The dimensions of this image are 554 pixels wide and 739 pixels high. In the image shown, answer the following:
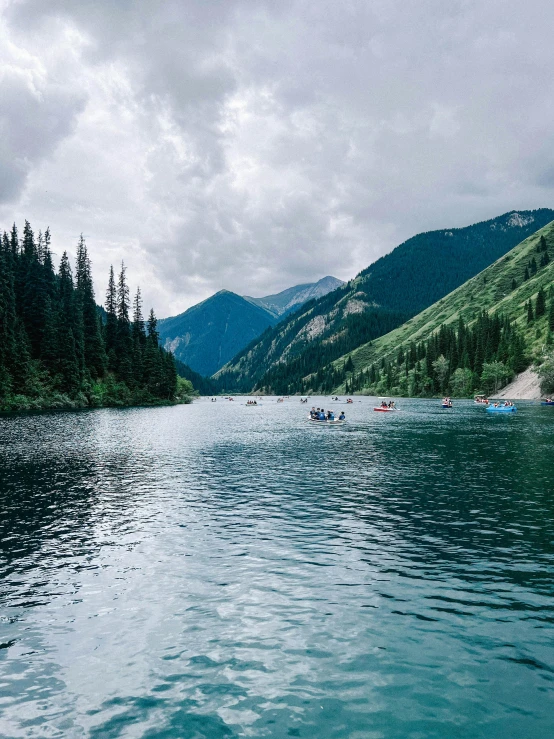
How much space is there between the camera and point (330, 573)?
→ 2152 cm

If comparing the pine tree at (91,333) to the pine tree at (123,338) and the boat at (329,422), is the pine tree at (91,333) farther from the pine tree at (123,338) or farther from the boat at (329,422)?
the boat at (329,422)

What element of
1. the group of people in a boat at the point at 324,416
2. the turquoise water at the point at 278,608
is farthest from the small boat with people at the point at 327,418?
the turquoise water at the point at 278,608

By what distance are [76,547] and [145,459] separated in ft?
98.3

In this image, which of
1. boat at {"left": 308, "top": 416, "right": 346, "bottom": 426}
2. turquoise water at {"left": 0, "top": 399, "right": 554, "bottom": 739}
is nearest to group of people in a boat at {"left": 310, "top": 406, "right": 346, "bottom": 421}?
boat at {"left": 308, "top": 416, "right": 346, "bottom": 426}

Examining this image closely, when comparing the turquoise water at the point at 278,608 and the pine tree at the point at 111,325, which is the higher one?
the pine tree at the point at 111,325

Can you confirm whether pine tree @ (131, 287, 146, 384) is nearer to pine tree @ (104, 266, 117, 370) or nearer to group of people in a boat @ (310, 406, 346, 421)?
pine tree @ (104, 266, 117, 370)

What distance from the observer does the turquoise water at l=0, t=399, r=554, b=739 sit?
12602 millimetres

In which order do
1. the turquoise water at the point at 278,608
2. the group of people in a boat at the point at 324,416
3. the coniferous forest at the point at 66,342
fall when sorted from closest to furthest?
the turquoise water at the point at 278,608 < the group of people in a boat at the point at 324,416 < the coniferous forest at the point at 66,342

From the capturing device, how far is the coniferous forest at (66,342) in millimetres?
127750

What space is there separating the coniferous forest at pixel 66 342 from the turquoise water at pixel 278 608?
97.1 m

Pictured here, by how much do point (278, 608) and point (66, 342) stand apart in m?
139

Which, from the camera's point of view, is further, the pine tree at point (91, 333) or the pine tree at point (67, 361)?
the pine tree at point (91, 333)

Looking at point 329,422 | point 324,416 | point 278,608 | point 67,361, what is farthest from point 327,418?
point 278,608

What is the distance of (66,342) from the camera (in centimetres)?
14200
